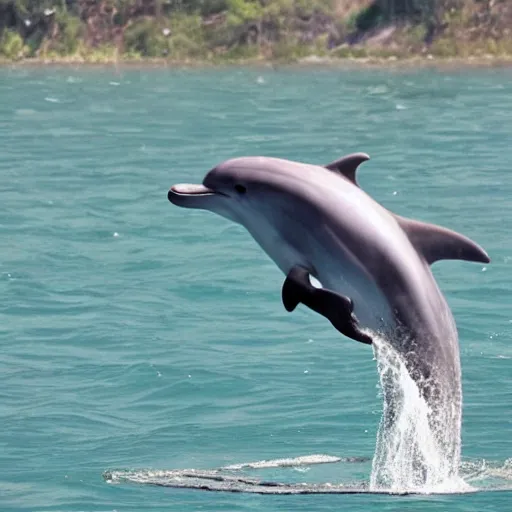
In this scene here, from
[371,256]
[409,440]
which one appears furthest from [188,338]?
[371,256]

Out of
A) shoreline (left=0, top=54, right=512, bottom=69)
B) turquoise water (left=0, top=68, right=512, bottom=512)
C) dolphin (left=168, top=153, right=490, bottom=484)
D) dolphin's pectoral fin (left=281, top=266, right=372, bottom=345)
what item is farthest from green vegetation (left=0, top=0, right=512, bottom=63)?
dolphin's pectoral fin (left=281, top=266, right=372, bottom=345)

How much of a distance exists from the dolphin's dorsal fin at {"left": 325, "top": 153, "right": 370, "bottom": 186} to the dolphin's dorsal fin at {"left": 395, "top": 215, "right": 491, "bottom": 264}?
388mm

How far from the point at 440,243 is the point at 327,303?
837 millimetres

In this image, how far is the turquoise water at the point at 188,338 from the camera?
1092 centimetres

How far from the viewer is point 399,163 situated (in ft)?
102

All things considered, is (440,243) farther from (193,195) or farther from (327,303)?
(193,195)

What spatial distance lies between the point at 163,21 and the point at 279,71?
1437cm

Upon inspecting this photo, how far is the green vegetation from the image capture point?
249 feet

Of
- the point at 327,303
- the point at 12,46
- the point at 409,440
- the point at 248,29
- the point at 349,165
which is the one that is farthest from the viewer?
the point at 248,29

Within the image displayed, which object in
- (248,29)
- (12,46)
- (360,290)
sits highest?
(360,290)

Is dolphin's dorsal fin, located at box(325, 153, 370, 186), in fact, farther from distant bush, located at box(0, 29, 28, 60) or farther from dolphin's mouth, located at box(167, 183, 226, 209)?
distant bush, located at box(0, 29, 28, 60)

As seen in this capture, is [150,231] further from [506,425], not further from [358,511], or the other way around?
[358,511]

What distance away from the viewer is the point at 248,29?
7950 cm

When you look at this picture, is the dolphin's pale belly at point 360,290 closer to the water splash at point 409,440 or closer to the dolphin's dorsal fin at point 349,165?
the water splash at point 409,440
